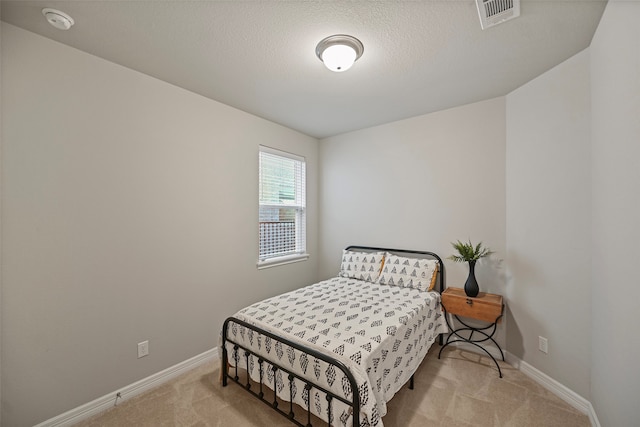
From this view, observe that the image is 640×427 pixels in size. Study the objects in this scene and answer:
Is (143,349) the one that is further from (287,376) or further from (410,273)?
(410,273)

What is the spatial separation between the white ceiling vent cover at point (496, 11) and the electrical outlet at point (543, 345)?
2.45m

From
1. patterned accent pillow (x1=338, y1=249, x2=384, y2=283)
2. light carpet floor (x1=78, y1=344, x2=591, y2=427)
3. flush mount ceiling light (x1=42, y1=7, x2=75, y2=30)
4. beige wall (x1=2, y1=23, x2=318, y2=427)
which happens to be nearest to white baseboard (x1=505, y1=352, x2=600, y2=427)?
light carpet floor (x1=78, y1=344, x2=591, y2=427)

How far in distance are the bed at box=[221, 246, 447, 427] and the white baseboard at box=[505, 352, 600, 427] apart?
0.66 meters

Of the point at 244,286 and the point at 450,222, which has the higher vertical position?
the point at 450,222

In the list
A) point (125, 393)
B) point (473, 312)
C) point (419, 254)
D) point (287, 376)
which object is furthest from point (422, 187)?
point (125, 393)

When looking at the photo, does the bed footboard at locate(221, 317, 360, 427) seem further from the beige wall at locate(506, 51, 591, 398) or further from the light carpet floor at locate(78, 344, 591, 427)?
the beige wall at locate(506, 51, 591, 398)

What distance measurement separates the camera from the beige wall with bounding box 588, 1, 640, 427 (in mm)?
1214

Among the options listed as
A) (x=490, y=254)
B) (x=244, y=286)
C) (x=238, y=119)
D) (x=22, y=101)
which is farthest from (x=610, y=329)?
(x=22, y=101)

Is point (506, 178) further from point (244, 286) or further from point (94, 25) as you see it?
point (94, 25)

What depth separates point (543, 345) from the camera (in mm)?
2174

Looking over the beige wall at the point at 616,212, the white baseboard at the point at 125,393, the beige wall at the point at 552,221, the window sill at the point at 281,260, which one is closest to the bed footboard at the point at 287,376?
the white baseboard at the point at 125,393

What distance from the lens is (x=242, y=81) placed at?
2287mm

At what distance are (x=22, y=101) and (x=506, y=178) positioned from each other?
386cm

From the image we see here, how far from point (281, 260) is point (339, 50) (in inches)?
98.8
